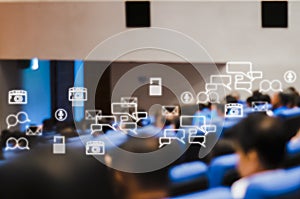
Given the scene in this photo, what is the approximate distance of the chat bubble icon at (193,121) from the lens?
109 cm

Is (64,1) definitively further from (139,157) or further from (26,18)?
(139,157)

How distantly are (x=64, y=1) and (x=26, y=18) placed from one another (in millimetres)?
142

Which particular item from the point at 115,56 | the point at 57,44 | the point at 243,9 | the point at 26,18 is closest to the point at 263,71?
the point at 243,9

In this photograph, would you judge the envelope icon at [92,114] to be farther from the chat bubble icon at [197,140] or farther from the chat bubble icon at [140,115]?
the chat bubble icon at [197,140]

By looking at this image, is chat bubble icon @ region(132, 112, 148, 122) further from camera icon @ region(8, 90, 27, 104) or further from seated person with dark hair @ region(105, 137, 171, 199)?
camera icon @ region(8, 90, 27, 104)

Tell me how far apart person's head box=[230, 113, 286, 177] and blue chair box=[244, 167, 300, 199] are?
0.09 ft

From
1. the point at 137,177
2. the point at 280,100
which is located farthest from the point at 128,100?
the point at 280,100

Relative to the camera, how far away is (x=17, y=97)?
1.11 metres

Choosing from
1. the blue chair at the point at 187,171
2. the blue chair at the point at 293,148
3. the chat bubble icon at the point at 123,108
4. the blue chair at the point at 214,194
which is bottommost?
the blue chair at the point at 214,194

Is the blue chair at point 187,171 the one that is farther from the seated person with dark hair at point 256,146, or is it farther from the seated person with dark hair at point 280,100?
the seated person with dark hair at point 280,100
